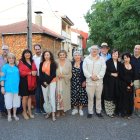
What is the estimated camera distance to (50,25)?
141ft

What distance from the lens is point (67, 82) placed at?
891cm

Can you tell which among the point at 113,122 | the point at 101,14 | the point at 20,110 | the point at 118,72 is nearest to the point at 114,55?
the point at 118,72

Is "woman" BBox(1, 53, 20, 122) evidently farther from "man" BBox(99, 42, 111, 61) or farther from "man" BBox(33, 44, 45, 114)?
"man" BBox(99, 42, 111, 61)

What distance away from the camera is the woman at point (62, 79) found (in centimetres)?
874

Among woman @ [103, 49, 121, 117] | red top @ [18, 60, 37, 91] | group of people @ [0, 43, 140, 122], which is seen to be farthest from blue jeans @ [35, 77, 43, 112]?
woman @ [103, 49, 121, 117]

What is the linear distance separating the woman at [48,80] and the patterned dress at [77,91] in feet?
2.26

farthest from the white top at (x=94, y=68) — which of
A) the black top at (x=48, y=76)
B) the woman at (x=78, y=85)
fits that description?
the black top at (x=48, y=76)

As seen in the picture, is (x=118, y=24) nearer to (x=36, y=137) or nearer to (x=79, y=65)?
(x=79, y=65)

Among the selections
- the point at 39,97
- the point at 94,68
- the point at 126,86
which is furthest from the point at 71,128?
the point at 126,86

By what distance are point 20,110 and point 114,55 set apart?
2997 mm

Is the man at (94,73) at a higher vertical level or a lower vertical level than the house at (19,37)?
lower

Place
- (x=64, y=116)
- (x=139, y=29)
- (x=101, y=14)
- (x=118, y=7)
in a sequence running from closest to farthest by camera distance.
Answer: (x=64, y=116) → (x=139, y=29) → (x=118, y=7) → (x=101, y=14)

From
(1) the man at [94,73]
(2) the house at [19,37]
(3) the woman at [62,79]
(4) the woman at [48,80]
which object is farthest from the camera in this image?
(2) the house at [19,37]

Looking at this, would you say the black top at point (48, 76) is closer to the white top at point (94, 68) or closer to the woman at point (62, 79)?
the woman at point (62, 79)
